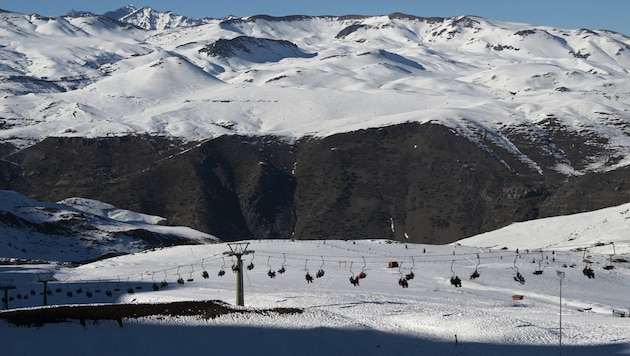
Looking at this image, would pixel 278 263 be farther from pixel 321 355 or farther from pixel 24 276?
pixel 321 355

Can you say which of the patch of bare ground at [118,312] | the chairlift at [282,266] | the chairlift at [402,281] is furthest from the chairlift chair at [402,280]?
the patch of bare ground at [118,312]

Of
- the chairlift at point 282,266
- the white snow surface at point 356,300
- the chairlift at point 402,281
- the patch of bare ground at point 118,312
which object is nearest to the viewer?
the white snow surface at point 356,300

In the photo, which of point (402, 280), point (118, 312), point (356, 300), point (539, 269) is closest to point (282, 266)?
point (402, 280)

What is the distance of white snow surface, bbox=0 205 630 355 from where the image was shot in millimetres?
59625

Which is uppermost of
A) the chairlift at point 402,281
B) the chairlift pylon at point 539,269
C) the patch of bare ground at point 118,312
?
the chairlift pylon at point 539,269

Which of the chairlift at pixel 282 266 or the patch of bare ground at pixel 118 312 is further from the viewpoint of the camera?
the chairlift at pixel 282 266

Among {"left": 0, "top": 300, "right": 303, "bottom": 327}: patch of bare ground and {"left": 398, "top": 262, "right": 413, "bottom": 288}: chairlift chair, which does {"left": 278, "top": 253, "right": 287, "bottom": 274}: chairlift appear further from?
{"left": 0, "top": 300, "right": 303, "bottom": 327}: patch of bare ground

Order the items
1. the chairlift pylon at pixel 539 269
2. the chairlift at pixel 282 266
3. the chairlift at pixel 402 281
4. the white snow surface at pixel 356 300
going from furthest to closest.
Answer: the chairlift at pixel 282 266, the chairlift pylon at pixel 539 269, the chairlift at pixel 402 281, the white snow surface at pixel 356 300

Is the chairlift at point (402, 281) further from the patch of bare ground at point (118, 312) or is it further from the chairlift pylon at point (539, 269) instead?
the patch of bare ground at point (118, 312)

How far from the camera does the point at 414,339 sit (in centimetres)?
6275

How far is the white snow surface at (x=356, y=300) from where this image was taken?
5962 centimetres

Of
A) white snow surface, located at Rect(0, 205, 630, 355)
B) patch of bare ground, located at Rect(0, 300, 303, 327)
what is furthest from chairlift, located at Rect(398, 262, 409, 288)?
patch of bare ground, located at Rect(0, 300, 303, 327)

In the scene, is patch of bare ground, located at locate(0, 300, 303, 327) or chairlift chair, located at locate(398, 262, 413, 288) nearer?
patch of bare ground, located at locate(0, 300, 303, 327)

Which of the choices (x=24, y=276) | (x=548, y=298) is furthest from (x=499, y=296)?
(x=24, y=276)
